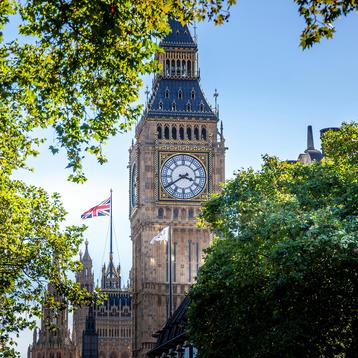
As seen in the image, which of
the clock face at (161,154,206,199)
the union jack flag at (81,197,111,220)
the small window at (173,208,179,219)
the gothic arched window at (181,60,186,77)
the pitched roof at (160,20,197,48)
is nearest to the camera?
the union jack flag at (81,197,111,220)

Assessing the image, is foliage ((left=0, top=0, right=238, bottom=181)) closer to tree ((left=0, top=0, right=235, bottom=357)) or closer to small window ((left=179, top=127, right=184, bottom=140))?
tree ((left=0, top=0, right=235, bottom=357))

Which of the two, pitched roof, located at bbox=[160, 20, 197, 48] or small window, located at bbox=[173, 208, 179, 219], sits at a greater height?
pitched roof, located at bbox=[160, 20, 197, 48]

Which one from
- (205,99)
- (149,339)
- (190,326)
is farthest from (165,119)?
(190,326)

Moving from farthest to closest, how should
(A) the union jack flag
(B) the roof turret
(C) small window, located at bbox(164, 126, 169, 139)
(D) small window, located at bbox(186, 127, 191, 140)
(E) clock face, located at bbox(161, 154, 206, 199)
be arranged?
1. (B) the roof turret
2. (C) small window, located at bbox(164, 126, 169, 139)
3. (D) small window, located at bbox(186, 127, 191, 140)
4. (E) clock face, located at bbox(161, 154, 206, 199)
5. (A) the union jack flag

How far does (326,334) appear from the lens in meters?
42.7

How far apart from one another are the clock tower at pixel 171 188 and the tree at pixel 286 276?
231ft

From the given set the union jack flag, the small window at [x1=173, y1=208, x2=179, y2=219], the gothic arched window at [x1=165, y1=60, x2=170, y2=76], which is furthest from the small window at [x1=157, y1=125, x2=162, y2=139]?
the union jack flag

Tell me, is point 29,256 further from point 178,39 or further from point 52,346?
point 52,346

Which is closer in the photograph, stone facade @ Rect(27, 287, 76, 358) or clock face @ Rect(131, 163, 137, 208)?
clock face @ Rect(131, 163, 137, 208)

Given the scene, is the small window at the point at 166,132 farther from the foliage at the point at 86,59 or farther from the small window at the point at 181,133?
the foliage at the point at 86,59

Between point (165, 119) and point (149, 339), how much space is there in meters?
25.9

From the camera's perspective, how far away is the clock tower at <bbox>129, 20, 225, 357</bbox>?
12056 cm

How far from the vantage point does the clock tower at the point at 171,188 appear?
120562 millimetres

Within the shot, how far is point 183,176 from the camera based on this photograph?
11962cm
